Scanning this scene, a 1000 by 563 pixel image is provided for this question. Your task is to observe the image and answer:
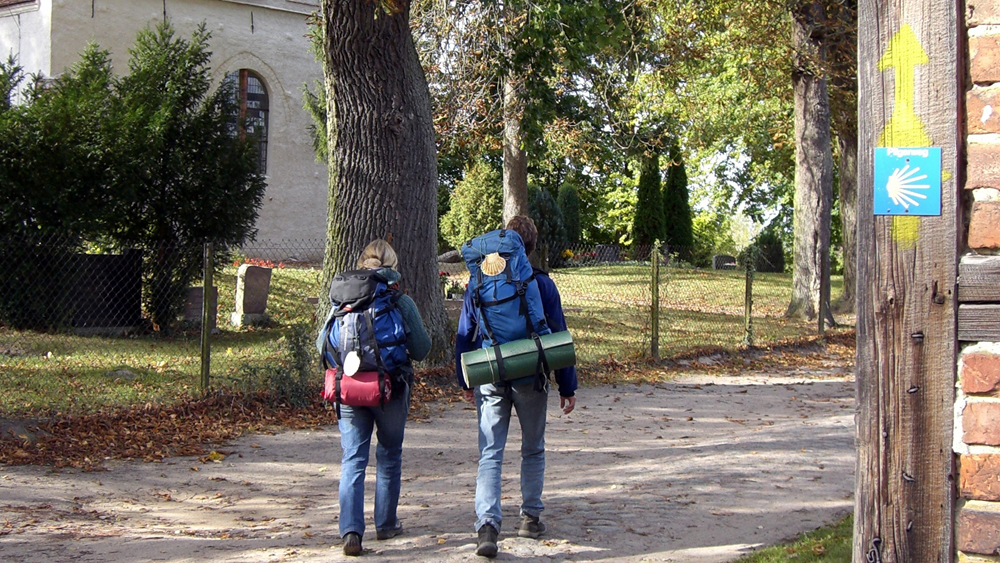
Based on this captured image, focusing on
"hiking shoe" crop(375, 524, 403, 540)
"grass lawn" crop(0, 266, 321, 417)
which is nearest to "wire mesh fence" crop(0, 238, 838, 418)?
"grass lawn" crop(0, 266, 321, 417)

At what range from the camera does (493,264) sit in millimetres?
5258

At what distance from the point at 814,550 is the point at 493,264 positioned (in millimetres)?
2381

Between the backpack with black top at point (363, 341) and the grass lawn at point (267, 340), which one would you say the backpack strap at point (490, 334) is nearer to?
the backpack with black top at point (363, 341)

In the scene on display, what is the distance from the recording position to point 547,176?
4216 cm

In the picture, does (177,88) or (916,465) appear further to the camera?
(177,88)

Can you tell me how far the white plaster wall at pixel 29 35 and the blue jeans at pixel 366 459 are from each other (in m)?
19.9

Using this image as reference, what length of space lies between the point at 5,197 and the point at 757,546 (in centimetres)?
1029

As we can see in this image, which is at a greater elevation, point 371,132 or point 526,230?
point 371,132

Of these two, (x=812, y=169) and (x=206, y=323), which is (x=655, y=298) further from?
(x=812, y=169)

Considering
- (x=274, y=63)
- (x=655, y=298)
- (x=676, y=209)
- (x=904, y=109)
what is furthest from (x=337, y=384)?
(x=676, y=209)

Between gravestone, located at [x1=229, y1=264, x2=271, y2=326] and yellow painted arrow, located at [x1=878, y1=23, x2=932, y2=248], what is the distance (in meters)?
12.5

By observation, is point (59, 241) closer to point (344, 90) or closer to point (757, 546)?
point (344, 90)

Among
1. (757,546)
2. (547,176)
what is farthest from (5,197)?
(547,176)

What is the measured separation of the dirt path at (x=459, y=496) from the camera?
538 centimetres
